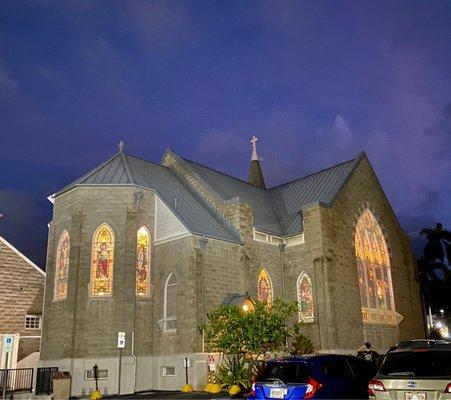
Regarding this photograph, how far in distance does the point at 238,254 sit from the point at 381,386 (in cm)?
1858

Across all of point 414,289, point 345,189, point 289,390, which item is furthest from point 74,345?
point 414,289

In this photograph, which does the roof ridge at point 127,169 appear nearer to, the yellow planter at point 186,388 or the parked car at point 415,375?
the yellow planter at point 186,388

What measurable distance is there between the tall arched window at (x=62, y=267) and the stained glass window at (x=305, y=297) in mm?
13584

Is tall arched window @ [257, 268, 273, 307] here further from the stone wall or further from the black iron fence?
the black iron fence

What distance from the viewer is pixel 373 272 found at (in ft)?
113

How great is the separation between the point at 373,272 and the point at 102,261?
1867 centimetres

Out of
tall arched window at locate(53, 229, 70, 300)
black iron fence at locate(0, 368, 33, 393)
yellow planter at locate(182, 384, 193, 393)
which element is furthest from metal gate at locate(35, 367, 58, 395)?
yellow planter at locate(182, 384, 193, 393)

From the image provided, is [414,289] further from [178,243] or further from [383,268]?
[178,243]

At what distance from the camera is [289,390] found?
37.1 feet

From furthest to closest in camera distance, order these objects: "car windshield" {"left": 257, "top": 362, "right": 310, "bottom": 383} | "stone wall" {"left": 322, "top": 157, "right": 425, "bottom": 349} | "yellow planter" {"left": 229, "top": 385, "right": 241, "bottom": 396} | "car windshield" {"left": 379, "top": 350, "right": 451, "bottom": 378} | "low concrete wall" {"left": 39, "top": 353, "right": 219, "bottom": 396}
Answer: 1. "stone wall" {"left": 322, "top": 157, "right": 425, "bottom": 349}
2. "low concrete wall" {"left": 39, "top": 353, "right": 219, "bottom": 396}
3. "yellow planter" {"left": 229, "top": 385, "right": 241, "bottom": 396}
4. "car windshield" {"left": 257, "top": 362, "right": 310, "bottom": 383}
5. "car windshield" {"left": 379, "top": 350, "right": 451, "bottom": 378}

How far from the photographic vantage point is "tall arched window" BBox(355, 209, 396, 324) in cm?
3300

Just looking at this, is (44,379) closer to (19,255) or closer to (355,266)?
(19,255)

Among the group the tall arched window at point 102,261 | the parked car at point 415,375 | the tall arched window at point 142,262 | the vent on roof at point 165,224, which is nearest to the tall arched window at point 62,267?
the tall arched window at point 102,261

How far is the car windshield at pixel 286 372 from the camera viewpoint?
1156cm
